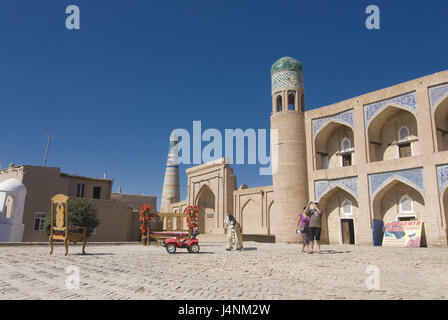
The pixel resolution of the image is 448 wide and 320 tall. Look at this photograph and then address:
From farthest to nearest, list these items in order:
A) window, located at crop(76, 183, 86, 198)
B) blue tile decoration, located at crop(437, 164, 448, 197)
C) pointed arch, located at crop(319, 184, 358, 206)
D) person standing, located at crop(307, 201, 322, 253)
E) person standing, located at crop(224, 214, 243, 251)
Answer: window, located at crop(76, 183, 86, 198) → pointed arch, located at crop(319, 184, 358, 206) → blue tile decoration, located at crop(437, 164, 448, 197) → person standing, located at crop(224, 214, 243, 251) → person standing, located at crop(307, 201, 322, 253)

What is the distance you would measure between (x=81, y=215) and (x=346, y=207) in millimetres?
16561

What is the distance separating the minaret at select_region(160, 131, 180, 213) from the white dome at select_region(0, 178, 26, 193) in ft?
74.9

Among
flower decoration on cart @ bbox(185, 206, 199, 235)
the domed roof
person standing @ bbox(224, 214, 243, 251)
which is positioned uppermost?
the domed roof

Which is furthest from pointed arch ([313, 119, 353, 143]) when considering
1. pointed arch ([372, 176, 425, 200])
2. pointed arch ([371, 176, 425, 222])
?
pointed arch ([371, 176, 425, 222])

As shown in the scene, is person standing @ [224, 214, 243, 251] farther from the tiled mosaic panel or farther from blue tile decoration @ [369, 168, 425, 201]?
the tiled mosaic panel

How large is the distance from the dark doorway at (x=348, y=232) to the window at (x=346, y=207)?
1.46ft

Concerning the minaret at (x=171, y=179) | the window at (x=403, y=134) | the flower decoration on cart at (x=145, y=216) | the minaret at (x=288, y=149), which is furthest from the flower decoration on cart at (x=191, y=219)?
the minaret at (x=171, y=179)

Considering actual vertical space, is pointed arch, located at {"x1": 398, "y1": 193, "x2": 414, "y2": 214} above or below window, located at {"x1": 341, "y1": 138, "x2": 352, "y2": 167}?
below

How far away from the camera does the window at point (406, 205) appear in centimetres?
1722

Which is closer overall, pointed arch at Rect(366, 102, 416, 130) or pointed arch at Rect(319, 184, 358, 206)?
pointed arch at Rect(366, 102, 416, 130)

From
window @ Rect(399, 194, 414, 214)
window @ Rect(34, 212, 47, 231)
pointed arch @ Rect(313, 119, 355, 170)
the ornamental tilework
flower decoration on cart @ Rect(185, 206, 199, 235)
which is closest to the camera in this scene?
flower decoration on cart @ Rect(185, 206, 199, 235)

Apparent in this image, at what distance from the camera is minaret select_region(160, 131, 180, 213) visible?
156ft
